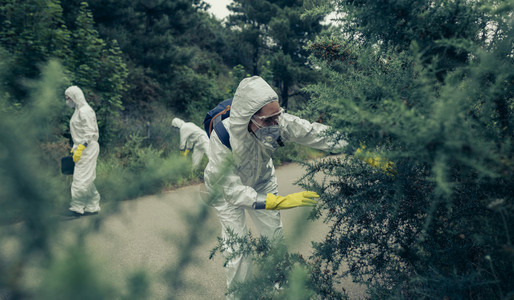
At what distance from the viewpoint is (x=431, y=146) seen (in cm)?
109

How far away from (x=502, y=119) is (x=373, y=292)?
123cm

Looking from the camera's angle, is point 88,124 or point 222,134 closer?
point 222,134

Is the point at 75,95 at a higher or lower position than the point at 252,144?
lower

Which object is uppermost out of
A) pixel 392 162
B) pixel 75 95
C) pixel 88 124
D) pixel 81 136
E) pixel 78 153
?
pixel 392 162

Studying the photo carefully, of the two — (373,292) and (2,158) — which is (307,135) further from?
(2,158)

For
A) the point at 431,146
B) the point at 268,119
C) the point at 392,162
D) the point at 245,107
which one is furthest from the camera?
the point at 268,119

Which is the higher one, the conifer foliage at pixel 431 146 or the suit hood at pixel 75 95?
the conifer foliage at pixel 431 146

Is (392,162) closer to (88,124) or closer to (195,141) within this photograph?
(88,124)

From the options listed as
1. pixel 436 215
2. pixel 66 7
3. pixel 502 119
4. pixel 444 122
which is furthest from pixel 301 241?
pixel 66 7

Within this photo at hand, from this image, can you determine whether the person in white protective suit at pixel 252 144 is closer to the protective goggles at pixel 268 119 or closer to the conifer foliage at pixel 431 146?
the protective goggles at pixel 268 119

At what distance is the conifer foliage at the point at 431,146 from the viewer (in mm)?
1165

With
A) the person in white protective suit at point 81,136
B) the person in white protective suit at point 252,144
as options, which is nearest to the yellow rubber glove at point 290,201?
the person in white protective suit at point 252,144

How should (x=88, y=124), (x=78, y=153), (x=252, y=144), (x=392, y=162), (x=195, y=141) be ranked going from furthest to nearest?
Result: (x=195, y=141) → (x=88, y=124) → (x=78, y=153) → (x=252, y=144) → (x=392, y=162)

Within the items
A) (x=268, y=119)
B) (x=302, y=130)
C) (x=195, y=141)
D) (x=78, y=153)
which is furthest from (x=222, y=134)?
(x=195, y=141)
